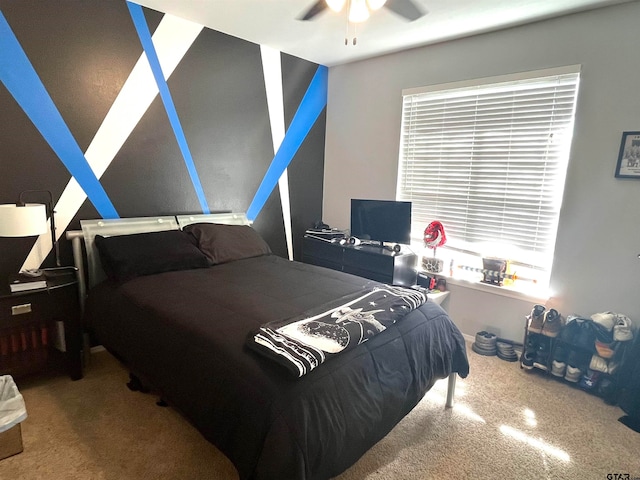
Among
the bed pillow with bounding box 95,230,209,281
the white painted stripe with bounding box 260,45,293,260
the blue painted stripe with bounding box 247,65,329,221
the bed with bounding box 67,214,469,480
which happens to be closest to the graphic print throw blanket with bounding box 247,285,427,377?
the bed with bounding box 67,214,469,480

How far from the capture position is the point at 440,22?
2842 mm

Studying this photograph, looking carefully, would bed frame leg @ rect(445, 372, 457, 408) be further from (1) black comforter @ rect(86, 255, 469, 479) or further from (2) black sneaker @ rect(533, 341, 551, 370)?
(2) black sneaker @ rect(533, 341, 551, 370)

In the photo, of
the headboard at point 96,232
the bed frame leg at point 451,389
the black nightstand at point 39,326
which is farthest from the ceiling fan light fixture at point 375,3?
the black nightstand at point 39,326

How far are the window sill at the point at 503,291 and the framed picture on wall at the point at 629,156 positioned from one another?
3.32ft

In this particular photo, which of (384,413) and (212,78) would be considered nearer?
(384,413)

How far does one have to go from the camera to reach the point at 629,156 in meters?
2.48

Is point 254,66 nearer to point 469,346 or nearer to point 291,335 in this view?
point 291,335

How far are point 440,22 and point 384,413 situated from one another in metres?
2.79

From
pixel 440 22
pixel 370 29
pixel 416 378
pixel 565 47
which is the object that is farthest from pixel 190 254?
pixel 565 47

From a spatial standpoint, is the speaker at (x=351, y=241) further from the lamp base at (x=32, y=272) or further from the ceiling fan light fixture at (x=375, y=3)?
the lamp base at (x=32, y=272)

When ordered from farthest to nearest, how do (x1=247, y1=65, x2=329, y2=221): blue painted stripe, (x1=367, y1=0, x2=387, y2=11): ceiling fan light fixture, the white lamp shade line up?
1. (x1=247, y1=65, x2=329, y2=221): blue painted stripe
2. the white lamp shade
3. (x1=367, y1=0, x2=387, y2=11): ceiling fan light fixture

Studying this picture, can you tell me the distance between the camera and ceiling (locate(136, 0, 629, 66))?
256 cm

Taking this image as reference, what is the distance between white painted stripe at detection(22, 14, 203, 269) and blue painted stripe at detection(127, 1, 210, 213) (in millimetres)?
42

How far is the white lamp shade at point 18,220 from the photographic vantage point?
2.12 m
